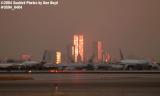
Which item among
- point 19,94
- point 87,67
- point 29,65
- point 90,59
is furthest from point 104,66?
point 19,94

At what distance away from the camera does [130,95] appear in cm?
3198

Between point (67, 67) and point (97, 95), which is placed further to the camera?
point (67, 67)

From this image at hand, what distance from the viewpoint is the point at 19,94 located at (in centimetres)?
3359

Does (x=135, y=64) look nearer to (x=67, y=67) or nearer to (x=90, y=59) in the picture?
(x=67, y=67)

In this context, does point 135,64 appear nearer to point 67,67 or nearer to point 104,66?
point 104,66

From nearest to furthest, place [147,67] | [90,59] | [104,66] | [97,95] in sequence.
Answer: [97,95] → [147,67] → [104,66] → [90,59]

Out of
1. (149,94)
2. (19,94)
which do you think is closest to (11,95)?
(19,94)

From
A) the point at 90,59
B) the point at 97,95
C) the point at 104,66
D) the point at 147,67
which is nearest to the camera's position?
the point at 97,95

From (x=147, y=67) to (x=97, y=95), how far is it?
109202mm

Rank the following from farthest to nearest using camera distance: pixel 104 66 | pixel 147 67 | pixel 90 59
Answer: pixel 90 59
pixel 104 66
pixel 147 67

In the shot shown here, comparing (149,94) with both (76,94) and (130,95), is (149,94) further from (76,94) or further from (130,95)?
(76,94)

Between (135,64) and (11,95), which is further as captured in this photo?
(135,64)

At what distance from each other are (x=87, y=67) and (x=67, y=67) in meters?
6.37

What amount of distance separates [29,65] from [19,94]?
107418 millimetres
